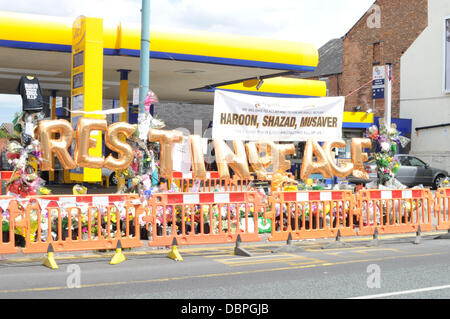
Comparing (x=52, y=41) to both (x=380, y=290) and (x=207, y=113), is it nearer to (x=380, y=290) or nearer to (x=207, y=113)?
(x=380, y=290)

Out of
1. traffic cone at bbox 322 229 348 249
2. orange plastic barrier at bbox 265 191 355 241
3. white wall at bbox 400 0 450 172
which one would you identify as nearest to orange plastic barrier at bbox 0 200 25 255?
orange plastic barrier at bbox 265 191 355 241

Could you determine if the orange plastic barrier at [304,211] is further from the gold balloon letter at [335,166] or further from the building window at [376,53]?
the building window at [376,53]

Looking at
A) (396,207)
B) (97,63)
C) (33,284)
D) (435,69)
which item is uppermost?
(435,69)

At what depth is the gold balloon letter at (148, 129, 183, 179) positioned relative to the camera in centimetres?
1045

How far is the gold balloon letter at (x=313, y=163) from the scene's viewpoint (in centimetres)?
1234

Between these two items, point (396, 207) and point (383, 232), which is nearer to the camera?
point (383, 232)

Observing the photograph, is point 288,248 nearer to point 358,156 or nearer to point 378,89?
point 358,156

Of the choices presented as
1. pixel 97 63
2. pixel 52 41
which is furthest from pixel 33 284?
pixel 52 41

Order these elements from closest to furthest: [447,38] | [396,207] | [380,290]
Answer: [380,290] → [396,207] → [447,38]

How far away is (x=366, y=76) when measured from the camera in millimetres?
37688

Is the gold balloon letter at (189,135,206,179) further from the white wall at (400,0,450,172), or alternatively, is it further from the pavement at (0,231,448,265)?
the white wall at (400,0,450,172)

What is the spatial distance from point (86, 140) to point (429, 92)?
85.2 ft

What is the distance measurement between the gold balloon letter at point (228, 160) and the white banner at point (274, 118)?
364 millimetres
